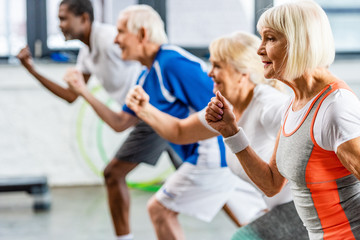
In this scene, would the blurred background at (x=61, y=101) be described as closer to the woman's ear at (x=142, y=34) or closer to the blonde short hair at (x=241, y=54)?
the woman's ear at (x=142, y=34)

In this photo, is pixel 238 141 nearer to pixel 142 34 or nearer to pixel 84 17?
pixel 142 34

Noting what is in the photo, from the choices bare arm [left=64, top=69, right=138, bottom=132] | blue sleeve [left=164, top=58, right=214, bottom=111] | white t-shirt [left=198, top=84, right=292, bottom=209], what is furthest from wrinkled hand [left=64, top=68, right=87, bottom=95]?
white t-shirt [left=198, top=84, right=292, bottom=209]

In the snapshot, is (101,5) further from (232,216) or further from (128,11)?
(232,216)

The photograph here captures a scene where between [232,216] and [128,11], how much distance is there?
3.85ft

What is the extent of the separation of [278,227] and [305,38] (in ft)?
2.76

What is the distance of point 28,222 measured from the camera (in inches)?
165

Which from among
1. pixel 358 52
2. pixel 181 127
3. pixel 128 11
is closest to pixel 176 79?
pixel 181 127

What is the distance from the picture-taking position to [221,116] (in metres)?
1.59

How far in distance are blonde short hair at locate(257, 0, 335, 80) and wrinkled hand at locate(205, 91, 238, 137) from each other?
22cm

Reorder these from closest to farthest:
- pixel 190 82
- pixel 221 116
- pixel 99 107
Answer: pixel 221 116 → pixel 190 82 → pixel 99 107

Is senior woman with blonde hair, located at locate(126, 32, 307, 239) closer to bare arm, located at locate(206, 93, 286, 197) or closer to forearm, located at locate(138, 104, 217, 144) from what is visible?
forearm, located at locate(138, 104, 217, 144)

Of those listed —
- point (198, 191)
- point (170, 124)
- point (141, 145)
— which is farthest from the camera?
point (141, 145)

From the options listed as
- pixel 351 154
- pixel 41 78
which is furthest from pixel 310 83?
pixel 41 78

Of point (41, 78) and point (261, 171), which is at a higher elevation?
point (261, 171)
